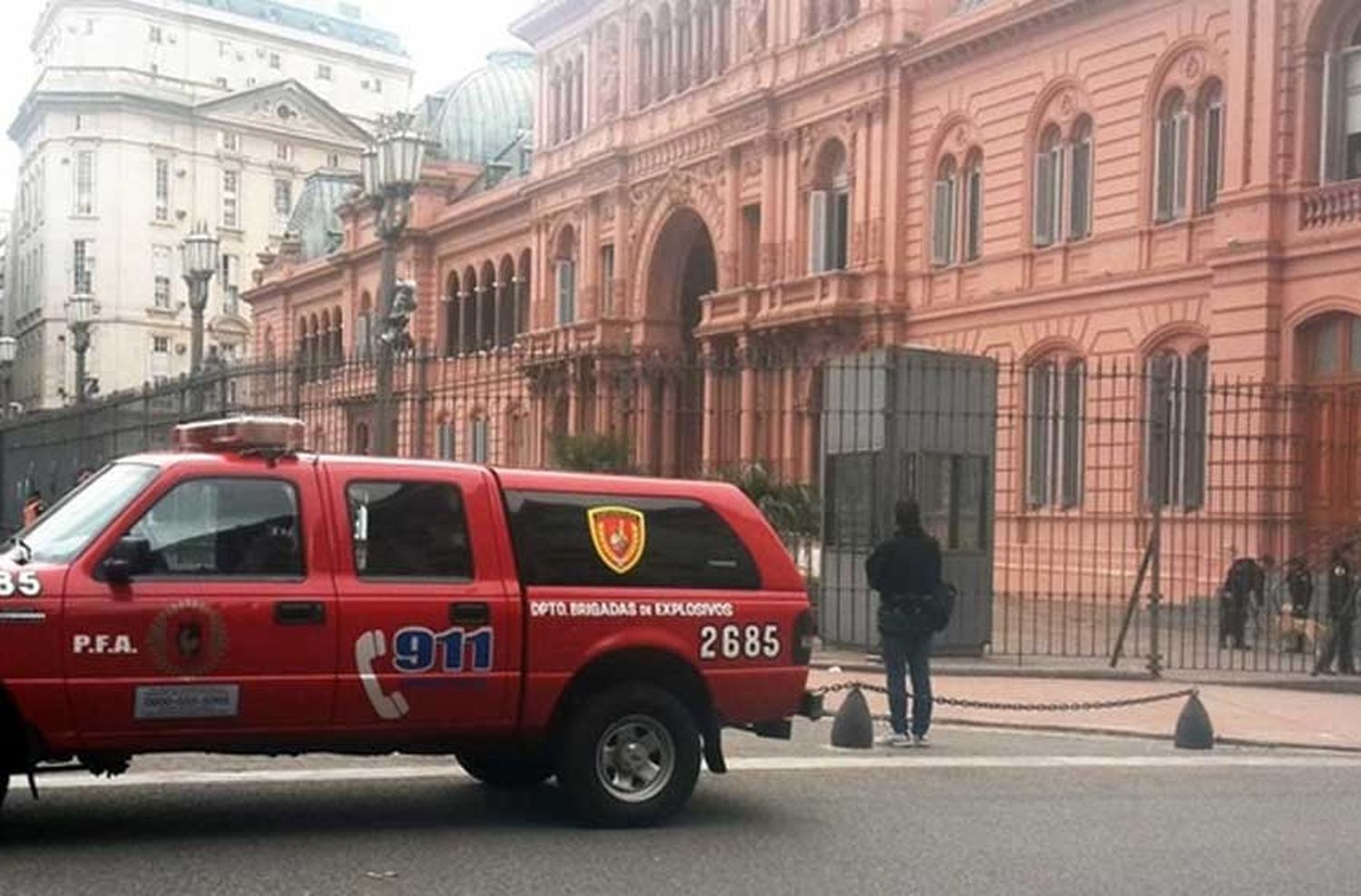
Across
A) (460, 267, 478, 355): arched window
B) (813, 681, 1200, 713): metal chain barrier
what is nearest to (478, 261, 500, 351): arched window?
(460, 267, 478, 355): arched window

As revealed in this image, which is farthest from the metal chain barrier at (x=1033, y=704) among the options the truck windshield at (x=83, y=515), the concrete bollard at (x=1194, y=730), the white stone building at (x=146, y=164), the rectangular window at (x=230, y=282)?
the rectangular window at (x=230, y=282)

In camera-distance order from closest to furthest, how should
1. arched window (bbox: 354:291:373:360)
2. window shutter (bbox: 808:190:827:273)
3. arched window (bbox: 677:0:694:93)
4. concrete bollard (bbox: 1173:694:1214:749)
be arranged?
concrete bollard (bbox: 1173:694:1214:749)
window shutter (bbox: 808:190:827:273)
arched window (bbox: 677:0:694:93)
arched window (bbox: 354:291:373:360)

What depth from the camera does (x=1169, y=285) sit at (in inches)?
1130

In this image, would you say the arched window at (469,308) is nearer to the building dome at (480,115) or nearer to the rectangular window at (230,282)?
the building dome at (480,115)

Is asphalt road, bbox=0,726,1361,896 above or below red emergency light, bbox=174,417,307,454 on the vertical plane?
below

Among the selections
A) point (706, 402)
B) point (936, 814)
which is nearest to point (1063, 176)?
point (706, 402)

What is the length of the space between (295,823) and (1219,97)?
23.1m

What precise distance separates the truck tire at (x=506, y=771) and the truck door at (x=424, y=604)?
2.90 ft

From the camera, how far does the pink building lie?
25828 mm

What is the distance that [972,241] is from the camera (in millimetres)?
34000

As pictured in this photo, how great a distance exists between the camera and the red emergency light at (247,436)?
8445mm

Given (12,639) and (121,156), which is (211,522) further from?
(121,156)

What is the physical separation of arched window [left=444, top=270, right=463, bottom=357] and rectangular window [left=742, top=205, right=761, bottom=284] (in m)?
19.1

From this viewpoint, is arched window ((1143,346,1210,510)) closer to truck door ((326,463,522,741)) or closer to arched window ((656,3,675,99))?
arched window ((656,3,675,99))
